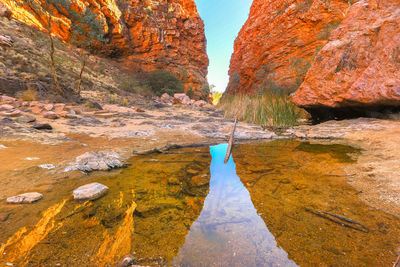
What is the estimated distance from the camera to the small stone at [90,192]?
1.03m

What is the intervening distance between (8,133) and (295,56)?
11227 millimetres

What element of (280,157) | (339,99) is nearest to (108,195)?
(280,157)

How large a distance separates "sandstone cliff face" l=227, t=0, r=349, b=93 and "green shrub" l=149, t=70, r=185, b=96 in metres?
4.88

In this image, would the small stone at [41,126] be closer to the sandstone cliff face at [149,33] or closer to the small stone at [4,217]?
the small stone at [4,217]

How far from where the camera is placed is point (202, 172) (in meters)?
1.57

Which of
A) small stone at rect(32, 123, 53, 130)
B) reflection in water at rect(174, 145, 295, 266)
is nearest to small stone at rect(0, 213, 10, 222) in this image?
reflection in water at rect(174, 145, 295, 266)

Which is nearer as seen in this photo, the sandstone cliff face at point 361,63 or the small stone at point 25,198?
the small stone at point 25,198

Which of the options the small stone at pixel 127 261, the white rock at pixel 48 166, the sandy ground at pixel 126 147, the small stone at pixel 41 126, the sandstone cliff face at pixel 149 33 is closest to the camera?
the small stone at pixel 127 261

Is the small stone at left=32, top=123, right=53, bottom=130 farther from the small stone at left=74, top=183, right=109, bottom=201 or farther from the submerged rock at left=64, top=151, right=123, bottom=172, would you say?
the small stone at left=74, top=183, right=109, bottom=201

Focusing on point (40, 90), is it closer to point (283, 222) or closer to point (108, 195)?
point (108, 195)

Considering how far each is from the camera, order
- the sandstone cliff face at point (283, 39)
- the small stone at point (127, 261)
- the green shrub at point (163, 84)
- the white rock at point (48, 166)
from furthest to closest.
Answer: the green shrub at point (163, 84) < the sandstone cliff face at point (283, 39) < the white rock at point (48, 166) < the small stone at point (127, 261)

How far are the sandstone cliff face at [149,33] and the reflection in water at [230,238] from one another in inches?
617

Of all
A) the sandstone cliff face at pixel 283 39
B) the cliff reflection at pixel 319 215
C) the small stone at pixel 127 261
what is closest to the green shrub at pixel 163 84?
the sandstone cliff face at pixel 283 39

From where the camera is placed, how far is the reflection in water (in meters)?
0.67
